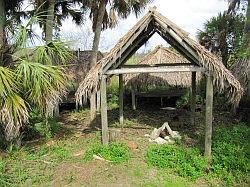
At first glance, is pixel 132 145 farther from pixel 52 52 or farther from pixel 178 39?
pixel 52 52

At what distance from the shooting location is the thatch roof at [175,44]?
1024 cm

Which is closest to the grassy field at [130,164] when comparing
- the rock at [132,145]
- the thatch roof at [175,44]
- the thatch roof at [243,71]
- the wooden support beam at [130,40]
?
the rock at [132,145]

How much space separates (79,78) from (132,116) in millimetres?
5154

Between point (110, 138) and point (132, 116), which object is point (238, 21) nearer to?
point (132, 116)

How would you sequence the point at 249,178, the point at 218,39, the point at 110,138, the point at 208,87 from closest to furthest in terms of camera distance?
the point at 249,178 < the point at 208,87 < the point at 110,138 < the point at 218,39

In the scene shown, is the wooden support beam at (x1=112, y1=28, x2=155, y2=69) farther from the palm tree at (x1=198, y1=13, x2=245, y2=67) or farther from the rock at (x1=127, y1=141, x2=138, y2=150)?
the palm tree at (x1=198, y1=13, x2=245, y2=67)

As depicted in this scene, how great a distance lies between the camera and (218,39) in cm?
1848

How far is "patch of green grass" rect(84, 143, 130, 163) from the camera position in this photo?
1051cm

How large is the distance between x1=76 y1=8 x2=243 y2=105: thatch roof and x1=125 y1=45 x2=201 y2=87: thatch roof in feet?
20.1

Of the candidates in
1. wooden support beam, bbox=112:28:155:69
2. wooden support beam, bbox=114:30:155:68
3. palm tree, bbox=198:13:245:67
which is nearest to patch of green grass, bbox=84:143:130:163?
wooden support beam, bbox=112:28:155:69

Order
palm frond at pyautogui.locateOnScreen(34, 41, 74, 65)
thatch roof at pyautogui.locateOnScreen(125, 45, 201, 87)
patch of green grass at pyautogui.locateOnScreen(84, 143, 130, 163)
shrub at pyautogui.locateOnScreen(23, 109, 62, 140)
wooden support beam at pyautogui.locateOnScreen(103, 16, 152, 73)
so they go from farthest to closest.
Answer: thatch roof at pyautogui.locateOnScreen(125, 45, 201, 87)
shrub at pyautogui.locateOnScreen(23, 109, 62, 140)
palm frond at pyautogui.locateOnScreen(34, 41, 74, 65)
wooden support beam at pyautogui.locateOnScreen(103, 16, 152, 73)
patch of green grass at pyautogui.locateOnScreen(84, 143, 130, 163)

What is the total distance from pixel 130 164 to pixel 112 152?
30.0 inches

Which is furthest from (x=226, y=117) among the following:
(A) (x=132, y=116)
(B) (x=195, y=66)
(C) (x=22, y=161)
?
(C) (x=22, y=161)

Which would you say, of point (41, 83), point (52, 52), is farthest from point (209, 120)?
point (52, 52)
